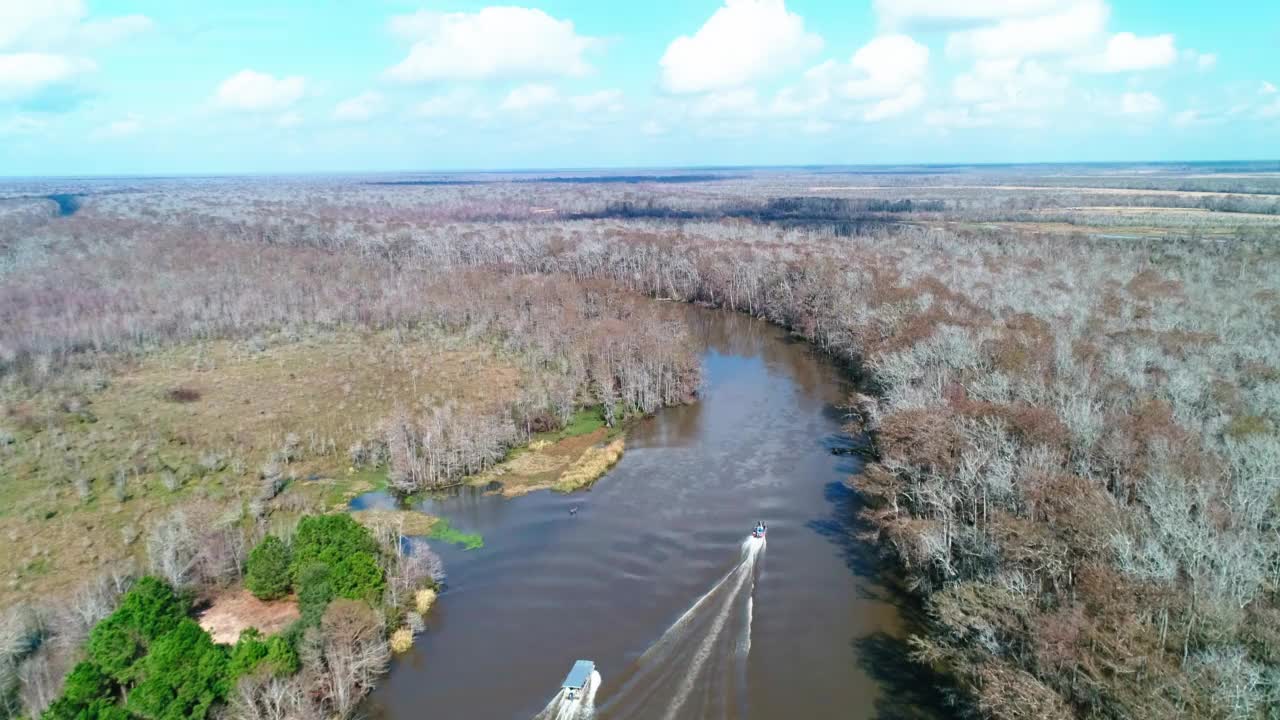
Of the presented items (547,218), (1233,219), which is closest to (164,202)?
(547,218)

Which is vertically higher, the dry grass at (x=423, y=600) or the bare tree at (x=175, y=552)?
the bare tree at (x=175, y=552)

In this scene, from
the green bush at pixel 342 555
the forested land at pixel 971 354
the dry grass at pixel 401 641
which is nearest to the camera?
the forested land at pixel 971 354

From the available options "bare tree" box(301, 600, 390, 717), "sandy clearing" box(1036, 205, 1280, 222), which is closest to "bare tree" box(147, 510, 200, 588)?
"bare tree" box(301, 600, 390, 717)

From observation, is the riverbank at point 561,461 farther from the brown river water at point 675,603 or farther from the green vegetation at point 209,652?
the green vegetation at point 209,652

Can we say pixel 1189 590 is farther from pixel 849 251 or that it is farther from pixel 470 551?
pixel 849 251

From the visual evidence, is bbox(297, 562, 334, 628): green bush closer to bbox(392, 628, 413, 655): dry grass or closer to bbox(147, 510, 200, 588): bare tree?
bbox(392, 628, 413, 655): dry grass

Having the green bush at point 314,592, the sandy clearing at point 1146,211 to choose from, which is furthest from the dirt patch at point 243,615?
the sandy clearing at point 1146,211
